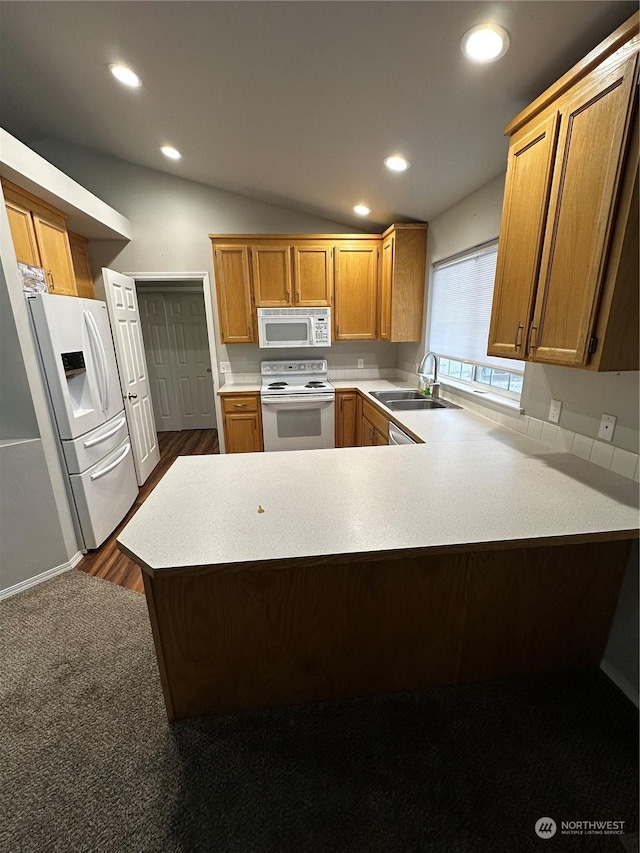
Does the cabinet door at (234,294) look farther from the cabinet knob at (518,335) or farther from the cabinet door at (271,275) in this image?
the cabinet knob at (518,335)

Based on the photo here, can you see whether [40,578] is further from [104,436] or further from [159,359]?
[159,359]

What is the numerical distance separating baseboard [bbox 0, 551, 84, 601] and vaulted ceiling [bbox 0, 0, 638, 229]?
9.35ft

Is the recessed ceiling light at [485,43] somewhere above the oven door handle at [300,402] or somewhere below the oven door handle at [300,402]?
above

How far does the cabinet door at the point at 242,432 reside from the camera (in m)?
3.55

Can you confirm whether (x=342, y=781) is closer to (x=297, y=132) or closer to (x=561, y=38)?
(x=561, y=38)

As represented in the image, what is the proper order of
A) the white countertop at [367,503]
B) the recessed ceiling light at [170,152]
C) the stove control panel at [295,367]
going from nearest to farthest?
1. the white countertop at [367,503]
2. the recessed ceiling light at [170,152]
3. the stove control panel at [295,367]

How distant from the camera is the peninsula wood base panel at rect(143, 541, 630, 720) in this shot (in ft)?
3.98

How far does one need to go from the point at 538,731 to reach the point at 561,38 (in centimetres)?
247

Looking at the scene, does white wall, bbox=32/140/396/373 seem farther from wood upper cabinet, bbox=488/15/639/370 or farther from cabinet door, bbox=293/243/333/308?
wood upper cabinet, bbox=488/15/639/370

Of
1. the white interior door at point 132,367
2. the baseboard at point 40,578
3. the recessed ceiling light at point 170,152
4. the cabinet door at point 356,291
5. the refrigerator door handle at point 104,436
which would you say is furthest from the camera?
the cabinet door at point 356,291

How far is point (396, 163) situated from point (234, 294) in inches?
73.4

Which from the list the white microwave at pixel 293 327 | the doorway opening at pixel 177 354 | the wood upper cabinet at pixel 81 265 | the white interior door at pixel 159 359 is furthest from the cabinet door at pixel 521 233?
the white interior door at pixel 159 359

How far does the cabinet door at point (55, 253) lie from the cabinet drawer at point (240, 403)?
151cm

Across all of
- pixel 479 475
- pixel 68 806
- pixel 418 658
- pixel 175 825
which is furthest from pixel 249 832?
pixel 479 475
